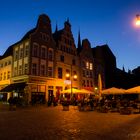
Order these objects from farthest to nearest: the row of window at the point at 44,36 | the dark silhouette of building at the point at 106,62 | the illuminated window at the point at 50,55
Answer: the dark silhouette of building at the point at 106,62, the illuminated window at the point at 50,55, the row of window at the point at 44,36

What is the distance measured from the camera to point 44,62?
37156mm

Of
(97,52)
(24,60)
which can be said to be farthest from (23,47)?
(97,52)

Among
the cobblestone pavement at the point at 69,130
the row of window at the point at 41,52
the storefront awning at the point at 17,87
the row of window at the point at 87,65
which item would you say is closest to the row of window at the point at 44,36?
the row of window at the point at 41,52

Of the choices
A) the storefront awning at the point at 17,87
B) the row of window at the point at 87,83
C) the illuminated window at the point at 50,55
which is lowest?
the storefront awning at the point at 17,87

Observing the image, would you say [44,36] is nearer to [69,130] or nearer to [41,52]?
[41,52]

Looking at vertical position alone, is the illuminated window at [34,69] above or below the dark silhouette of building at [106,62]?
below

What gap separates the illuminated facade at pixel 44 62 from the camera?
114 ft

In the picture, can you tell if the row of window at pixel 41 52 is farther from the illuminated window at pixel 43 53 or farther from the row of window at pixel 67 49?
the row of window at pixel 67 49

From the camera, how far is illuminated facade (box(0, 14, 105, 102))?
34.8 meters

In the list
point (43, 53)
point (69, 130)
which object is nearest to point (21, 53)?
point (43, 53)

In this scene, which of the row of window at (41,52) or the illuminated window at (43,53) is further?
the illuminated window at (43,53)

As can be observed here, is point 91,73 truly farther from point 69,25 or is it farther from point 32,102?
point 32,102

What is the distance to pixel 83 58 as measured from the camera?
152 ft

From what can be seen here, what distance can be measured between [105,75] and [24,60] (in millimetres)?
28577
